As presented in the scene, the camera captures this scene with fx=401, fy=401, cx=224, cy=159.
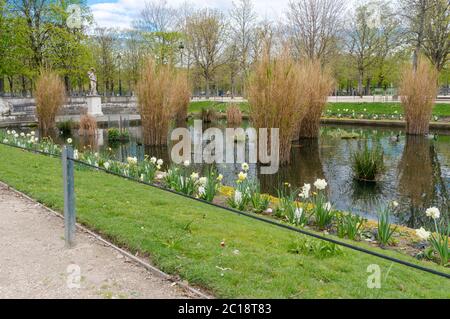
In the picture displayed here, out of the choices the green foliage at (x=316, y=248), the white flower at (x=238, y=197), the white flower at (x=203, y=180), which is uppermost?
the white flower at (x=203, y=180)

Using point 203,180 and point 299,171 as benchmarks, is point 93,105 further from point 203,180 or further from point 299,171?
point 203,180

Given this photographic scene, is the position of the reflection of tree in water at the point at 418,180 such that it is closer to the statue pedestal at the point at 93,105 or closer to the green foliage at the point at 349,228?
the green foliage at the point at 349,228

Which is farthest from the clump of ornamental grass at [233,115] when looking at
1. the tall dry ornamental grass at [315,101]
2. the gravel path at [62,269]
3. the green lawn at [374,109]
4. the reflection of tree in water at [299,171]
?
the gravel path at [62,269]

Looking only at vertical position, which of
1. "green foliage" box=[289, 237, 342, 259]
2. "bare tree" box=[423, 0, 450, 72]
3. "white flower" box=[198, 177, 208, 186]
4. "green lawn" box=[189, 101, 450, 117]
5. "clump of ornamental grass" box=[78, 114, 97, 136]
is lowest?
"green foliage" box=[289, 237, 342, 259]

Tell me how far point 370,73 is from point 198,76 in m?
19.0

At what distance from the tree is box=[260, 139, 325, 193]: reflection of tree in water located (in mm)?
31599

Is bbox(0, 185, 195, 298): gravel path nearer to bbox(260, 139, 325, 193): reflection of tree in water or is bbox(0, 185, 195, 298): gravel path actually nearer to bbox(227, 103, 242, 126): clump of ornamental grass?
bbox(260, 139, 325, 193): reflection of tree in water

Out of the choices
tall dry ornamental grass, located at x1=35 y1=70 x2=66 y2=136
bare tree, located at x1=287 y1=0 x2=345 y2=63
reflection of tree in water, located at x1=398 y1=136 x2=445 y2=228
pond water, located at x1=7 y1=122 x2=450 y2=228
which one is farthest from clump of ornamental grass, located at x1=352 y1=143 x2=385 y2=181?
bare tree, located at x1=287 y1=0 x2=345 y2=63

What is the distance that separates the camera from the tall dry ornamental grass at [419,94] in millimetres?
14930

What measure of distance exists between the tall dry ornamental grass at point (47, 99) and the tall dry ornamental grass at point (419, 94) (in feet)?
48.8

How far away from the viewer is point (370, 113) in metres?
23.6

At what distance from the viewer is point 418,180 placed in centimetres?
848

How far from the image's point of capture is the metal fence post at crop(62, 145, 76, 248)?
3.72 meters
